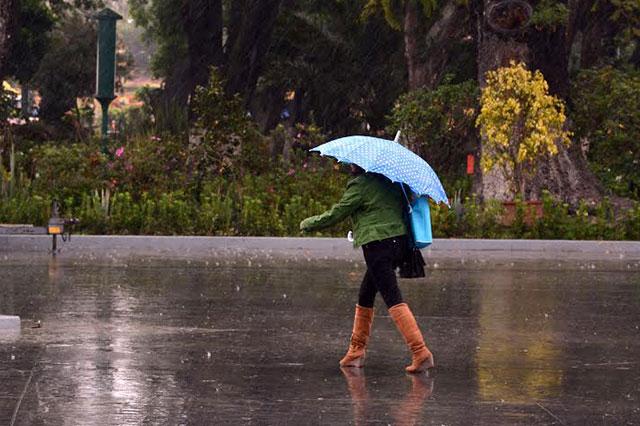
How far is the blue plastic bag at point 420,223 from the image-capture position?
1145cm

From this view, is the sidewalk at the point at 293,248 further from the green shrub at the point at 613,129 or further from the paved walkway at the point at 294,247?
the green shrub at the point at 613,129

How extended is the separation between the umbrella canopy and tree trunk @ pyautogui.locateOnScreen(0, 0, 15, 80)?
21410mm

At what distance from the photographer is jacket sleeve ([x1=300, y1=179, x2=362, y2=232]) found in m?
11.4

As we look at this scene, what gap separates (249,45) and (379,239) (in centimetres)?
3241

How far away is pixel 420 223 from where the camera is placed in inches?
453

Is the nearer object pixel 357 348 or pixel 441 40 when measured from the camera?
pixel 357 348

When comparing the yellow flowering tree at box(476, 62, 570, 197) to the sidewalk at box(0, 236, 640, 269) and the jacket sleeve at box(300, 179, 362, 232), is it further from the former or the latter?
the jacket sleeve at box(300, 179, 362, 232)

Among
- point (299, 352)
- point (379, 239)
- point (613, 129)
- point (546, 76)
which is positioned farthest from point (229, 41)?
point (379, 239)

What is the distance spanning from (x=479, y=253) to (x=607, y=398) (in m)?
14.9

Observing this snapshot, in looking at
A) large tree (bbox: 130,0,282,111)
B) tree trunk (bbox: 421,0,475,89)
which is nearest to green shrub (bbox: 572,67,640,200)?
tree trunk (bbox: 421,0,475,89)

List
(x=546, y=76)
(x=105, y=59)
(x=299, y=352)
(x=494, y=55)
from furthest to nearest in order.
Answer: (x=105, y=59), (x=546, y=76), (x=494, y=55), (x=299, y=352)

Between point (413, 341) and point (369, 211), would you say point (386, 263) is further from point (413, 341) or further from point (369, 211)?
point (413, 341)

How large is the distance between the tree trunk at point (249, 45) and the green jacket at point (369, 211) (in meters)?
30.3

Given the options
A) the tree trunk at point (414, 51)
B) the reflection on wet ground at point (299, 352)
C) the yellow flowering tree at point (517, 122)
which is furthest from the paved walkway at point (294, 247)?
the tree trunk at point (414, 51)
